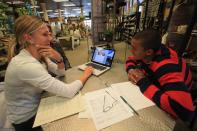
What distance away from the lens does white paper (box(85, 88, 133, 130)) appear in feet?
2.35

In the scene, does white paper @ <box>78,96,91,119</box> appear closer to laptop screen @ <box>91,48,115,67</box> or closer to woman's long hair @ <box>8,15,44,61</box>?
woman's long hair @ <box>8,15,44,61</box>

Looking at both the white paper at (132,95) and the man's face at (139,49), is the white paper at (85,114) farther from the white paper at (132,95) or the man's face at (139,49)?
the man's face at (139,49)

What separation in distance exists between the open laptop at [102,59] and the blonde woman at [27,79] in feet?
1.52

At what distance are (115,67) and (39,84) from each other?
35.1 inches

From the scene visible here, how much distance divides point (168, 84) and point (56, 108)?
0.72 meters

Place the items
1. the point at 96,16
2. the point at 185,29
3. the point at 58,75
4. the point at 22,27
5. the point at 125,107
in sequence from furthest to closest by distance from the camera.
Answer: the point at 96,16 < the point at 185,29 < the point at 58,75 < the point at 22,27 < the point at 125,107

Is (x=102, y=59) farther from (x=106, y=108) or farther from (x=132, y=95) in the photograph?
(x=106, y=108)

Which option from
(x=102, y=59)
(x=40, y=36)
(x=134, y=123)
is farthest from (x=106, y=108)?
(x=102, y=59)

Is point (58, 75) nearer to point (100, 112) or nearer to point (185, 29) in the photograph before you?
point (100, 112)

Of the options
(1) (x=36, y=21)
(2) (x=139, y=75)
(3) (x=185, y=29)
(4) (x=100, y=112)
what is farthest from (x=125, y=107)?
(3) (x=185, y=29)

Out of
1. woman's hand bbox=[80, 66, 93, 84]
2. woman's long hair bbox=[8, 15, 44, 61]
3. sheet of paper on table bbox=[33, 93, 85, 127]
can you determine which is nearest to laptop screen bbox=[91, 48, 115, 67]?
woman's hand bbox=[80, 66, 93, 84]

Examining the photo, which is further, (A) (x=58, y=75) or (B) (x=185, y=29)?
(B) (x=185, y=29)

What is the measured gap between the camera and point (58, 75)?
1332mm

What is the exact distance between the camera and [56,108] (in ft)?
2.74
